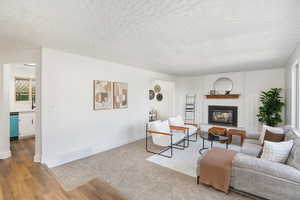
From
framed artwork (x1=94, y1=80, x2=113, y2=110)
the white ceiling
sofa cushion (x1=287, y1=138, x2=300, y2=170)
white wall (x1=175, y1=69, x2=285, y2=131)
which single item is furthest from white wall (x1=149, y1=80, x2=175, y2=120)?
sofa cushion (x1=287, y1=138, x2=300, y2=170)

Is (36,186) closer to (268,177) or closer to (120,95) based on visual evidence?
(120,95)

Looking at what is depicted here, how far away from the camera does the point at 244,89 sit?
5465 mm

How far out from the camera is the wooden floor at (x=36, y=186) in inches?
75.9

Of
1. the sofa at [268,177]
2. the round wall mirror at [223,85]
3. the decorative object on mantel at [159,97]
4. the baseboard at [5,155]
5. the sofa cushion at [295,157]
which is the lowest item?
the baseboard at [5,155]

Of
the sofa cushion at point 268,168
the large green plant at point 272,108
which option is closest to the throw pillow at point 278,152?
the sofa cushion at point 268,168

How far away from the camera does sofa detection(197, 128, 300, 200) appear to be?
69.6 inches

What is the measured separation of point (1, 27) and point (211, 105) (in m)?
6.58

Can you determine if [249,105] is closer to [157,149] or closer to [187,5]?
[157,149]

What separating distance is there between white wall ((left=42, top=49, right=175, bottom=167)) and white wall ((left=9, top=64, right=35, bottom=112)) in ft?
9.06

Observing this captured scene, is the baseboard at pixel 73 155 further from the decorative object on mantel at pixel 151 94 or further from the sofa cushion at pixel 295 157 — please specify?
the decorative object on mantel at pixel 151 94

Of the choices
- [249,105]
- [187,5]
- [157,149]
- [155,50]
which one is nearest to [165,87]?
[249,105]

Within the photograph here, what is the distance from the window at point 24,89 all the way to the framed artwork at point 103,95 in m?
3.06

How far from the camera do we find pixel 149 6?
153 centimetres

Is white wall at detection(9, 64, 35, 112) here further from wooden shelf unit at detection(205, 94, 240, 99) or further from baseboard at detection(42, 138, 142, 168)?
wooden shelf unit at detection(205, 94, 240, 99)
